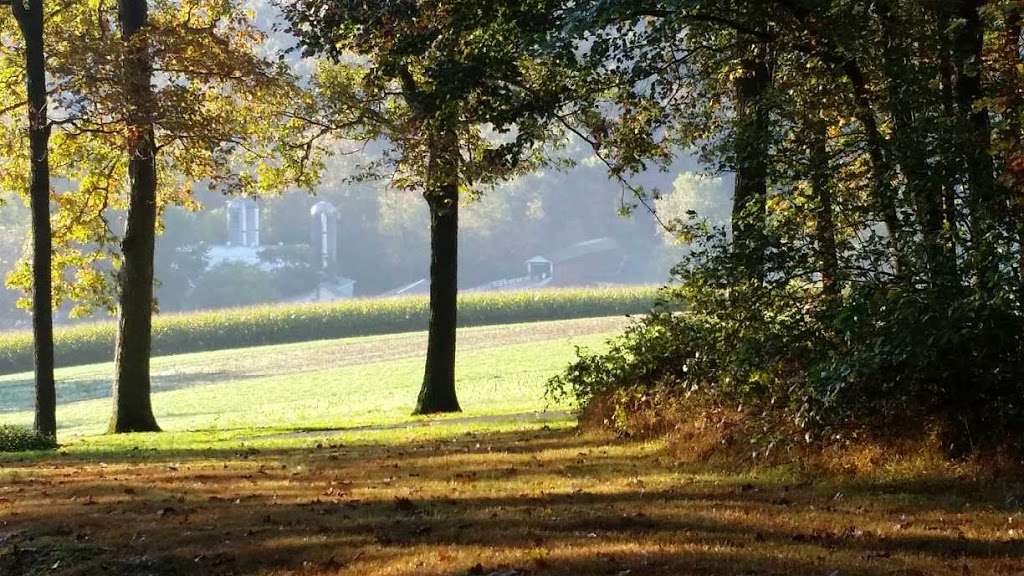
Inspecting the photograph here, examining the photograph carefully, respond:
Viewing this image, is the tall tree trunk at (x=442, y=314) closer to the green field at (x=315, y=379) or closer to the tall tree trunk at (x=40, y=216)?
the tall tree trunk at (x=40, y=216)

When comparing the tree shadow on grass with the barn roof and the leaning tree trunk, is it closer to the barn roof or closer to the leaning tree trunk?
the leaning tree trunk

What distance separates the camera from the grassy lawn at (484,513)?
6.41 m

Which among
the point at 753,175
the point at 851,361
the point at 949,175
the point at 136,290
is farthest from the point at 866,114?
the point at 136,290

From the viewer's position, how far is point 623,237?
113 metres

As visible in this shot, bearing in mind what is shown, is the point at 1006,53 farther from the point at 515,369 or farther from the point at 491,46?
the point at 515,369

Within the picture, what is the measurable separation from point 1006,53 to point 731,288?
3.08m

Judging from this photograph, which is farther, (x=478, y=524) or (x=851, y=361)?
(x=851, y=361)

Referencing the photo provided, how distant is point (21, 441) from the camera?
16875 mm

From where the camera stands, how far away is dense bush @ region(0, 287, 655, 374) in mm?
54594

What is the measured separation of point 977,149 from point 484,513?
15.7 feet

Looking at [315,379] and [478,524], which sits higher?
[478,524]

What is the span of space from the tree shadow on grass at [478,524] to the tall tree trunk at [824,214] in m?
1.82

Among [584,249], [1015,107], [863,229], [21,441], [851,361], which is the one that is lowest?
[21,441]

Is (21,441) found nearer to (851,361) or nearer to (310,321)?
(851,361)
